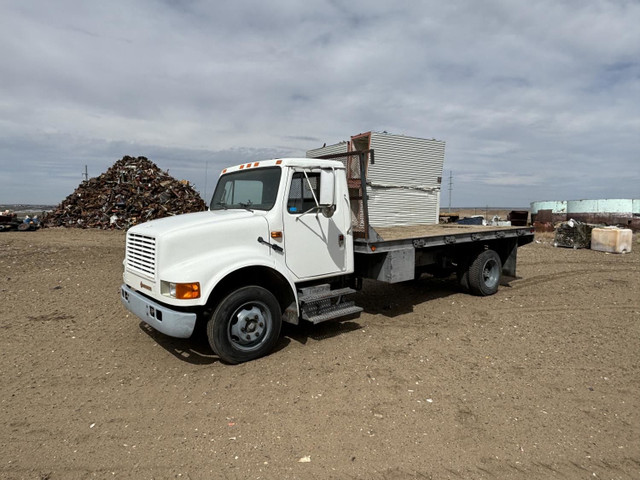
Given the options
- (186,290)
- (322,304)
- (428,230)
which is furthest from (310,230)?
(428,230)

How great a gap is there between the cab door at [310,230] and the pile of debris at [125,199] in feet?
51.2

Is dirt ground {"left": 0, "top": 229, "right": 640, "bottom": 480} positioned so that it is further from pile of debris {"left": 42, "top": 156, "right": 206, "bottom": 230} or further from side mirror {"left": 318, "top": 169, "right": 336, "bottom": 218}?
pile of debris {"left": 42, "top": 156, "right": 206, "bottom": 230}

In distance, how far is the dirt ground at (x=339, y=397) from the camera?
9.49 feet

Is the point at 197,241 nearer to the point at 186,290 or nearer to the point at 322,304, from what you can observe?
the point at 186,290

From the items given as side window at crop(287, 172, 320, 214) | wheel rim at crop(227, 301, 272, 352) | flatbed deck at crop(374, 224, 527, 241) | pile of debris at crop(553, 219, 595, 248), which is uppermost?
side window at crop(287, 172, 320, 214)

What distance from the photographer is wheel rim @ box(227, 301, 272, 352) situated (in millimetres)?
4457

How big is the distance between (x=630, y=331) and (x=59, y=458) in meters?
6.67

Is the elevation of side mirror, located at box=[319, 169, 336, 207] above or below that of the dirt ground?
above

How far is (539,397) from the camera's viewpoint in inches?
148

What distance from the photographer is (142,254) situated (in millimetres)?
4559

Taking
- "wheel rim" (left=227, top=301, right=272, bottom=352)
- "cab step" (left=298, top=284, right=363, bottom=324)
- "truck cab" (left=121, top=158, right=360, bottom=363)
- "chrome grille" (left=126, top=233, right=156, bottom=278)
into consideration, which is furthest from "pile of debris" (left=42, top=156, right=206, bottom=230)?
"wheel rim" (left=227, top=301, right=272, bottom=352)

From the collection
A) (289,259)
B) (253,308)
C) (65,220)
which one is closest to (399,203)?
(289,259)

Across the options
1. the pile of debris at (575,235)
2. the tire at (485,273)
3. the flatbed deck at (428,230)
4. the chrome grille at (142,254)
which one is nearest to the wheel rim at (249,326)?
the chrome grille at (142,254)

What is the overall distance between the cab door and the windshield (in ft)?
0.76
